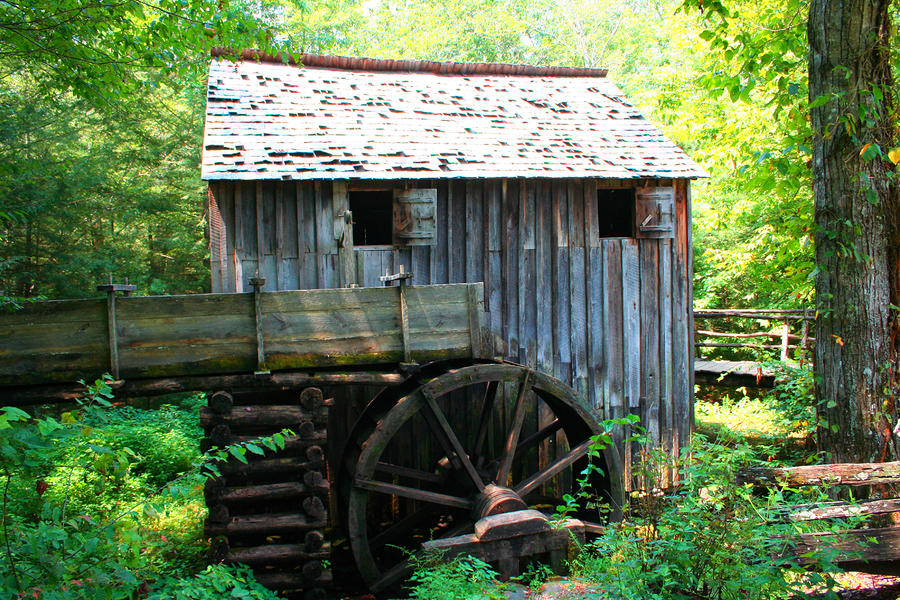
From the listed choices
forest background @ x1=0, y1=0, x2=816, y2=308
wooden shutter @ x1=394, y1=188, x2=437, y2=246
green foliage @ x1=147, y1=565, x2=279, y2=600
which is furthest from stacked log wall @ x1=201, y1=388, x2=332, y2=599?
forest background @ x1=0, y1=0, x2=816, y2=308

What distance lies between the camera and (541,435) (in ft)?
24.4

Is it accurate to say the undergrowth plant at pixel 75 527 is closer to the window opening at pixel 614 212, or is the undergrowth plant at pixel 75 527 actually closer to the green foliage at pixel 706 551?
the green foliage at pixel 706 551

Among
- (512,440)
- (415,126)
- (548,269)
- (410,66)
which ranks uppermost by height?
(410,66)

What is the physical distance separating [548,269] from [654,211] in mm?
1501

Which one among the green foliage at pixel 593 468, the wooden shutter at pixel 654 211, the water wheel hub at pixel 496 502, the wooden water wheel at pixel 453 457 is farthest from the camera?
the wooden shutter at pixel 654 211

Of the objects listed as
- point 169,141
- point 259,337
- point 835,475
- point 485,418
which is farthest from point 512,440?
point 169,141

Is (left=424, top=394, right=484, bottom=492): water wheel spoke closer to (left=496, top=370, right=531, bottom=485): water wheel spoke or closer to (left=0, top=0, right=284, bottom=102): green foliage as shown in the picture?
(left=496, top=370, right=531, bottom=485): water wheel spoke

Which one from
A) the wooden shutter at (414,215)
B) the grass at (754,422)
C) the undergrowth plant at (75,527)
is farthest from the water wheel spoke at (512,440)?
the grass at (754,422)

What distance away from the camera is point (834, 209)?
545 cm

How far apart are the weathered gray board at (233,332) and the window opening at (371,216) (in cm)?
331

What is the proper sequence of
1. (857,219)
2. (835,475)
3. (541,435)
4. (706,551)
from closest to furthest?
(706,551) → (835,475) → (857,219) → (541,435)

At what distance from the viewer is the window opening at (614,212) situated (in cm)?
917

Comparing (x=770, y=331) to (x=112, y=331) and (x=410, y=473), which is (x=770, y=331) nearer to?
(x=410, y=473)

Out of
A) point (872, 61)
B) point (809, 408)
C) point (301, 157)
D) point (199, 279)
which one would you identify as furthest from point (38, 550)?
point (199, 279)
